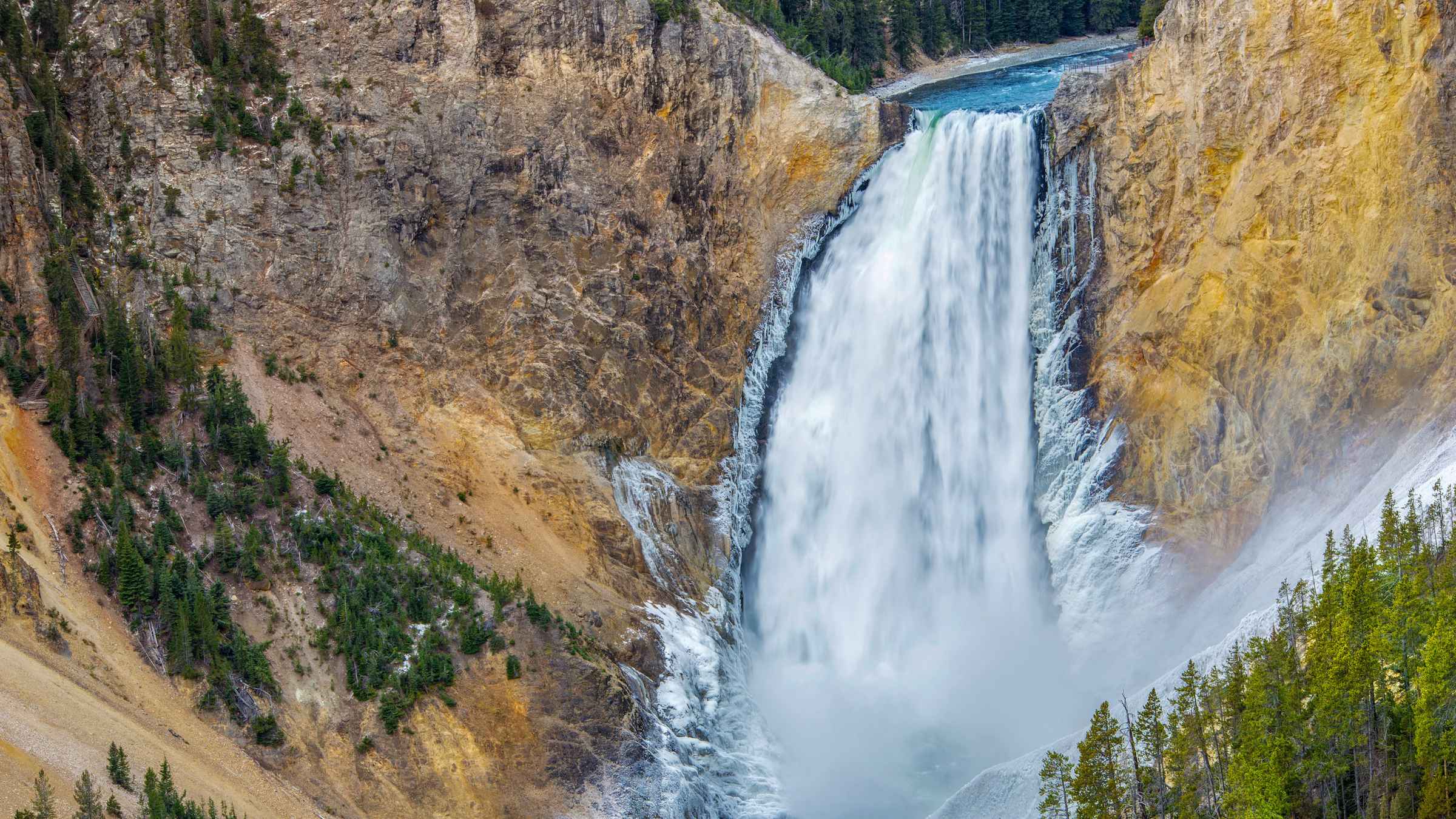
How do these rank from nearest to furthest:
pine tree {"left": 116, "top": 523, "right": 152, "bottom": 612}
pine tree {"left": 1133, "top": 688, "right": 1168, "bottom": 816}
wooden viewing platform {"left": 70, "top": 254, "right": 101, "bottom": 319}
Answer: pine tree {"left": 1133, "top": 688, "right": 1168, "bottom": 816}, pine tree {"left": 116, "top": 523, "right": 152, "bottom": 612}, wooden viewing platform {"left": 70, "top": 254, "right": 101, "bottom": 319}

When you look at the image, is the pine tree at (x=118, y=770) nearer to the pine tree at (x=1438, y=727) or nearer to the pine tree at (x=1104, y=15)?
the pine tree at (x=1438, y=727)

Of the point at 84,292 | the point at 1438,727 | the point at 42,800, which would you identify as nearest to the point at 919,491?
the point at 1438,727

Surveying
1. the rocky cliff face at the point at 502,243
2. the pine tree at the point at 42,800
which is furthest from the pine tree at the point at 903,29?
the pine tree at the point at 42,800

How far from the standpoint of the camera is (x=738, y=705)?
55.2 meters

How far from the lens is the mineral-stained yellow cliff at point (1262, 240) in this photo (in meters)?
51.8

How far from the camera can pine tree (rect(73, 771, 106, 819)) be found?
3762 centimetres

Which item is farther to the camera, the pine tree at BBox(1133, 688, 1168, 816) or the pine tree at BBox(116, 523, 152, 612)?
→ the pine tree at BBox(116, 523, 152, 612)

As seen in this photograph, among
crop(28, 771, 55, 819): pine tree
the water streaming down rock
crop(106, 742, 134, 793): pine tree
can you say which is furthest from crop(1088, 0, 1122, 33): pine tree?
crop(28, 771, 55, 819): pine tree

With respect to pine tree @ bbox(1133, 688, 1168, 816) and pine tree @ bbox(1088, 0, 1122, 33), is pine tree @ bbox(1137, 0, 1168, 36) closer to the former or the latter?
pine tree @ bbox(1088, 0, 1122, 33)

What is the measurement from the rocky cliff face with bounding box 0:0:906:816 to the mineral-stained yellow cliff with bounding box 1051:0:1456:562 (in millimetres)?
11321

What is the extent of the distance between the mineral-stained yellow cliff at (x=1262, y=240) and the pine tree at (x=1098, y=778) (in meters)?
14.9

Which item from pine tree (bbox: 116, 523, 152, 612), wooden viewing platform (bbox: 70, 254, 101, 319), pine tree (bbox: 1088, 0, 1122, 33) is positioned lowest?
pine tree (bbox: 116, 523, 152, 612)

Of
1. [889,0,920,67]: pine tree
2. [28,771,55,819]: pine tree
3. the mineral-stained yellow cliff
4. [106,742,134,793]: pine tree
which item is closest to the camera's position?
[28,771,55,819]: pine tree

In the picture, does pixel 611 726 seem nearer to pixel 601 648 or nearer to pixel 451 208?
pixel 601 648
